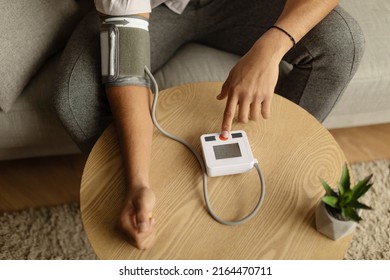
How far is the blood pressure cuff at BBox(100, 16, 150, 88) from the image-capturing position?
34.6 inches

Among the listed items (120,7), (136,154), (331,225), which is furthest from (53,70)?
(331,225)

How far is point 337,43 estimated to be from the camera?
932mm

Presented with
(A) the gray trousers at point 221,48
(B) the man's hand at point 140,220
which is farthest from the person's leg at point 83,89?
(B) the man's hand at point 140,220

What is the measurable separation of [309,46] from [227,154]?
0.37 metres

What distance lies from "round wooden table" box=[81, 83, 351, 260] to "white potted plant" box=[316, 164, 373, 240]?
0.05 m

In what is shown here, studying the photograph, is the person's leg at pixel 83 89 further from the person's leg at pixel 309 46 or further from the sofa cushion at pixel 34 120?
the person's leg at pixel 309 46

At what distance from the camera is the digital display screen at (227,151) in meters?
0.81

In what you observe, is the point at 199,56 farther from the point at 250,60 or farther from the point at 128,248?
the point at 128,248

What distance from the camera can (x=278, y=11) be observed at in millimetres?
1046

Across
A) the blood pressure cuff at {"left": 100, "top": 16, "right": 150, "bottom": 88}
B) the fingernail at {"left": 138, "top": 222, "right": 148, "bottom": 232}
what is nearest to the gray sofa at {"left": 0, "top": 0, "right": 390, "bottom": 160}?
the blood pressure cuff at {"left": 100, "top": 16, "right": 150, "bottom": 88}

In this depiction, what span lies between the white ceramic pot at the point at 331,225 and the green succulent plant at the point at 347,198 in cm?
2

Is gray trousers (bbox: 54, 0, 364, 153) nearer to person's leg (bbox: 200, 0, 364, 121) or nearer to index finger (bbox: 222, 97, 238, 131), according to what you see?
person's leg (bbox: 200, 0, 364, 121)

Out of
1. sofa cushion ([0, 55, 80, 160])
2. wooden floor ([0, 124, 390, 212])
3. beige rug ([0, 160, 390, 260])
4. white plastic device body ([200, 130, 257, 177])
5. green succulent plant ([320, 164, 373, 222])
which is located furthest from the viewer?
wooden floor ([0, 124, 390, 212])

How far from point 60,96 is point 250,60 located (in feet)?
1.47
